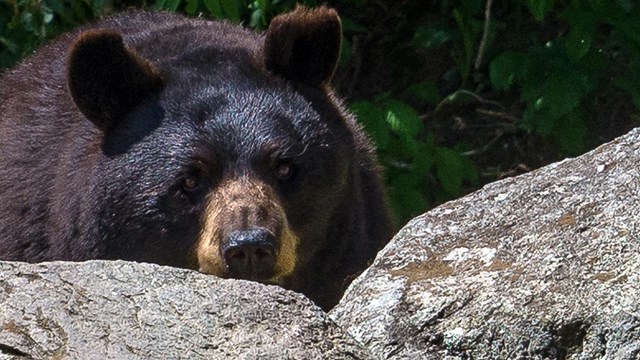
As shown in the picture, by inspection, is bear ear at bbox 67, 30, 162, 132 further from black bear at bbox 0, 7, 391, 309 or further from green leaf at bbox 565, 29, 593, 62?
green leaf at bbox 565, 29, 593, 62

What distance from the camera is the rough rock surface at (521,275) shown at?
3291 mm

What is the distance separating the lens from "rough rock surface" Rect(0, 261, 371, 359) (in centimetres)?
303

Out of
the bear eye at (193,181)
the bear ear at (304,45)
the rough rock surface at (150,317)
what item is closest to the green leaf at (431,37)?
the bear ear at (304,45)

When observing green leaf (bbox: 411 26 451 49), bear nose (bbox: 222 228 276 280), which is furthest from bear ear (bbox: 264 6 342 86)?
green leaf (bbox: 411 26 451 49)

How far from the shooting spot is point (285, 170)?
5082 mm

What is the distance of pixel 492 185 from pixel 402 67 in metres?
4.32

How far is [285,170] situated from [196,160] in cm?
29

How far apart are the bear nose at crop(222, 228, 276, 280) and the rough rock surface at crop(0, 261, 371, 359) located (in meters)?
1.25

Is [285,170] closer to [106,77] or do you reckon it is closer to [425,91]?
[106,77]

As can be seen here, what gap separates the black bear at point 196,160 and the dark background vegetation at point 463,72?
3.54 ft

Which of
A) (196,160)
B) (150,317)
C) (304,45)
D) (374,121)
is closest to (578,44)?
(374,121)

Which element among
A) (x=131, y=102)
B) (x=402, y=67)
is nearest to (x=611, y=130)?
(x=402, y=67)

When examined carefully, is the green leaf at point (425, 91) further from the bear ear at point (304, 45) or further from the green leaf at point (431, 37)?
the bear ear at point (304, 45)

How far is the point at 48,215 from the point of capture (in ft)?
17.2
